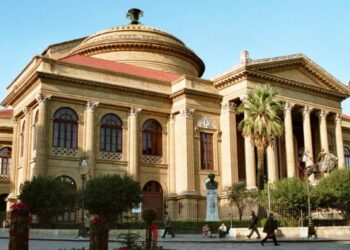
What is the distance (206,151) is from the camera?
4028 cm

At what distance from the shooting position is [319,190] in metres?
30.3

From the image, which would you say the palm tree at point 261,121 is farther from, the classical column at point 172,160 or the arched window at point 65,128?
the arched window at point 65,128

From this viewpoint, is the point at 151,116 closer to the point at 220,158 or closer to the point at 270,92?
the point at 220,158

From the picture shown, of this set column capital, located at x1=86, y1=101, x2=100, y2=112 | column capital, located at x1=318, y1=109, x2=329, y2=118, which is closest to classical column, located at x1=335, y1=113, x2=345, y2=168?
column capital, located at x1=318, y1=109, x2=329, y2=118

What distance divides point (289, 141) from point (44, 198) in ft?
65.4

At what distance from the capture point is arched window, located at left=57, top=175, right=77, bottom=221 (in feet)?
106

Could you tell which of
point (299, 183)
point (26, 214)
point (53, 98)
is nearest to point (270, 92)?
point (299, 183)

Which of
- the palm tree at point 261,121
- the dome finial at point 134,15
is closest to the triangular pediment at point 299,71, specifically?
the palm tree at point 261,121

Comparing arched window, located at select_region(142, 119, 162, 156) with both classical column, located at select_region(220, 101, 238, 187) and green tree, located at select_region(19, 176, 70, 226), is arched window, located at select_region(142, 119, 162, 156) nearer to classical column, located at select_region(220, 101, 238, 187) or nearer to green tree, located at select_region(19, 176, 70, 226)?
classical column, located at select_region(220, 101, 238, 187)

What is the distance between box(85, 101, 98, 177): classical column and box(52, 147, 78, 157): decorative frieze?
892mm

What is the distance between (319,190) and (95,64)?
2138 centimetres

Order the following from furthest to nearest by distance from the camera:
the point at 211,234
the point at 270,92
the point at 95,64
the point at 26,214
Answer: the point at 95,64
the point at 270,92
the point at 211,234
the point at 26,214

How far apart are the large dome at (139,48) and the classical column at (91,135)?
11.5m

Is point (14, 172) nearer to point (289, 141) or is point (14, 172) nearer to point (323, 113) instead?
point (289, 141)
